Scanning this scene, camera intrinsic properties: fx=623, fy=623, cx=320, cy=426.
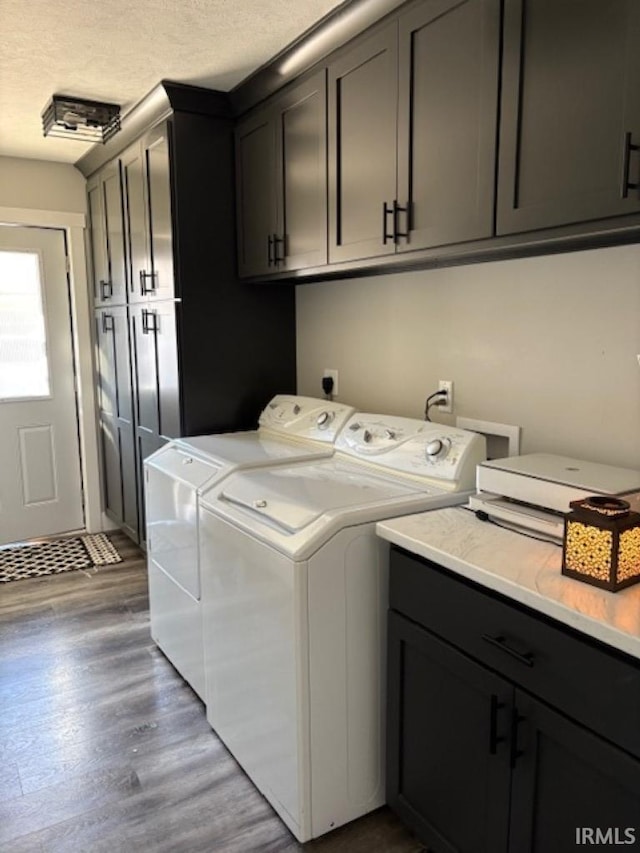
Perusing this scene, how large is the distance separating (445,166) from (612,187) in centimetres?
51

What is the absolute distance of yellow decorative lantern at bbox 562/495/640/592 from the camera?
115 cm

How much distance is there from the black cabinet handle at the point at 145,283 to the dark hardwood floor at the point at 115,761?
5.05 feet

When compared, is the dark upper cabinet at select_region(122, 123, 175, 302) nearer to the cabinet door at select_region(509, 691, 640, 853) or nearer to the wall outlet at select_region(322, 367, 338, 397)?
the wall outlet at select_region(322, 367, 338, 397)

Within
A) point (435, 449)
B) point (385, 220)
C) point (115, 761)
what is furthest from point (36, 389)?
point (435, 449)

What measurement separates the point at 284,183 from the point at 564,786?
2084mm

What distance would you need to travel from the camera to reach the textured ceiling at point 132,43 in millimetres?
1894

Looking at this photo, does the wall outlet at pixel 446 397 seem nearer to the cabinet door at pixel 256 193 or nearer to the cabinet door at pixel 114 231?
the cabinet door at pixel 256 193

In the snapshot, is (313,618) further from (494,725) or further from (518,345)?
(518,345)

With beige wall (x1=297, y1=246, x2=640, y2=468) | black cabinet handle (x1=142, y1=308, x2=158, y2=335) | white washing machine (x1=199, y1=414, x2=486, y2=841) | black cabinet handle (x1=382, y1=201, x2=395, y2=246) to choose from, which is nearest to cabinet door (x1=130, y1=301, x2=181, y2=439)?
black cabinet handle (x1=142, y1=308, x2=158, y2=335)

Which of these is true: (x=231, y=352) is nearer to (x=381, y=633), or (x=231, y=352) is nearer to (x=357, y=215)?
(x=357, y=215)

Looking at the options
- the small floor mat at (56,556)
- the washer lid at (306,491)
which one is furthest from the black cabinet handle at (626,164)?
the small floor mat at (56,556)

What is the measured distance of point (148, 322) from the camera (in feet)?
9.83

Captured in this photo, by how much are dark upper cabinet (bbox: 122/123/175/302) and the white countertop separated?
1.71m

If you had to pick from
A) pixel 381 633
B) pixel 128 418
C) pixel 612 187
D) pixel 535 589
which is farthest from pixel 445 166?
pixel 128 418
